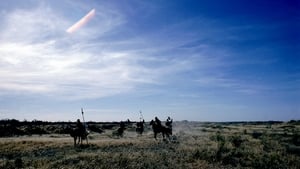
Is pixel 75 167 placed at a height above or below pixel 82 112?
below

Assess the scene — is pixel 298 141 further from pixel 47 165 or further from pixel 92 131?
pixel 92 131

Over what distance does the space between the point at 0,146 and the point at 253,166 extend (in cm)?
2819

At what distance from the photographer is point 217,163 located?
23609 millimetres

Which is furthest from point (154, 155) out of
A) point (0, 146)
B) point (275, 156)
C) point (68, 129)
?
point (0, 146)

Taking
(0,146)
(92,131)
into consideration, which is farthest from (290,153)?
(92,131)

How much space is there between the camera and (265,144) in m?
32.7

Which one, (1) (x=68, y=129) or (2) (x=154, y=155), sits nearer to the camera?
(2) (x=154, y=155)

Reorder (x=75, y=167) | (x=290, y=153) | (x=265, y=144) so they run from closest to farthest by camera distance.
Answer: (x=75, y=167)
(x=290, y=153)
(x=265, y=144)

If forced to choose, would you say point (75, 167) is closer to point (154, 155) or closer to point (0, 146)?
point (154, 155)

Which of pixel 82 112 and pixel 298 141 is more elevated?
pixel 82 112

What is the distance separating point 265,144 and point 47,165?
65.4 ft

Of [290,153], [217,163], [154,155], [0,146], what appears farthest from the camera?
[0,146]

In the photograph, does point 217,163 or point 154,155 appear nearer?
point 217,163

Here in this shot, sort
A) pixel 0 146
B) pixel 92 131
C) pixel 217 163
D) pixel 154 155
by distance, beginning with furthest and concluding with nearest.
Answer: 1. pixel 92 131
2. pixel 0 146
3. pixel 154 155
4. pixel 217 163
